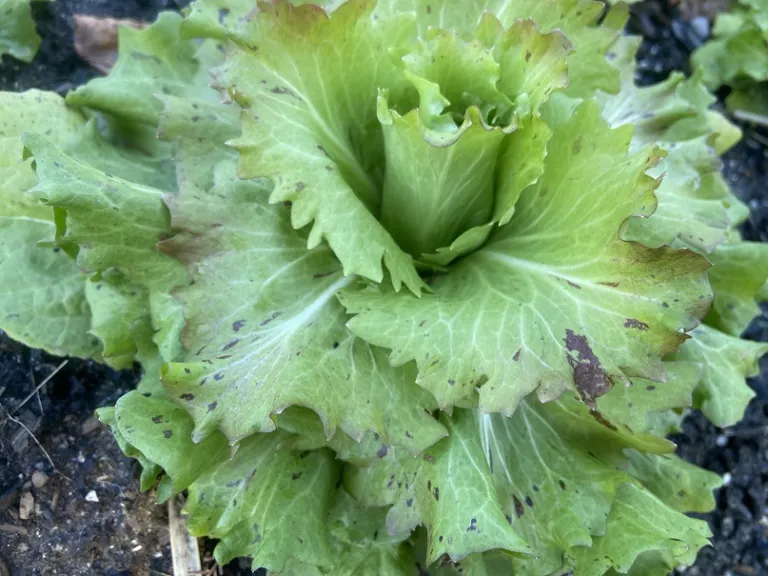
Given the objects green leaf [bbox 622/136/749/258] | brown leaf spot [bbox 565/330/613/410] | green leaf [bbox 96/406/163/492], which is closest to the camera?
brown leaf spot [bbox 565/330/613/410]

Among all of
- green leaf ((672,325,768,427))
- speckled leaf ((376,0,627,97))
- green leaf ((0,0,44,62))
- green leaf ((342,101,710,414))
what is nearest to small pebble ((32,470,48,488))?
green leaf ((342,101,710,414))

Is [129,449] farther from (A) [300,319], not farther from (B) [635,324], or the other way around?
(B) [635,324]

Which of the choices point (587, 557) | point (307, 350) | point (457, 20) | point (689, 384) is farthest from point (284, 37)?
point (587, 557)

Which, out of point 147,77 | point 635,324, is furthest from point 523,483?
point 147,77

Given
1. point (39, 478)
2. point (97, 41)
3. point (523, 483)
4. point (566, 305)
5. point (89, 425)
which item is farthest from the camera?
point (97, 41)

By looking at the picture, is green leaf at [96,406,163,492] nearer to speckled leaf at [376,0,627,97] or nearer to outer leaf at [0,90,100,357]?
outer leaf at [0,90,100,357]

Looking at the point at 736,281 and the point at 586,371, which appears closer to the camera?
the point at 586,371

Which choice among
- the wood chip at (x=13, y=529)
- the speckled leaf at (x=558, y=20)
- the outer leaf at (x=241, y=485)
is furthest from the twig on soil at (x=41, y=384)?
the speckled leaf at (x=558, y=20)
